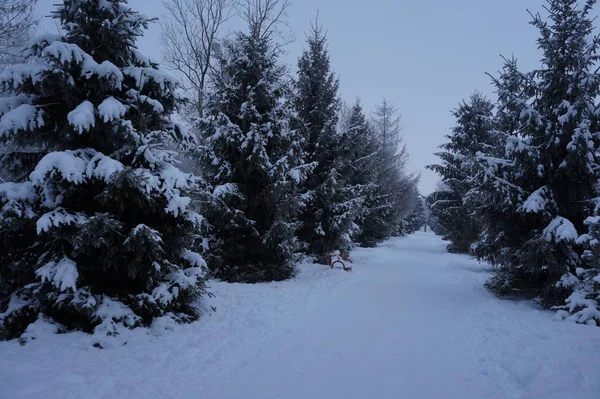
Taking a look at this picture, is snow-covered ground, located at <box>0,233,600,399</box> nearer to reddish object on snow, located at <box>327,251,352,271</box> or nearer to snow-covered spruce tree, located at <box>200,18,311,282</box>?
snow-covered spruce tree, located at <box>200,18,311,282</box>

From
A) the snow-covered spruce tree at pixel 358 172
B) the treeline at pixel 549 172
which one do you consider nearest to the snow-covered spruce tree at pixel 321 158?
the snow-covered spruce tree at pixel 358 172

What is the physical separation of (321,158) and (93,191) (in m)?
9.59

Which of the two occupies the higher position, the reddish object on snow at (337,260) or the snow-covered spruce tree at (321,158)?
the snow-covered spruce tree at (321,158)

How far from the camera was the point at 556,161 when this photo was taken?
25.0 feet

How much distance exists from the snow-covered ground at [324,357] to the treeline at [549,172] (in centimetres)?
99

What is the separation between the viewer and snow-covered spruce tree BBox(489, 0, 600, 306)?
6.79 metres

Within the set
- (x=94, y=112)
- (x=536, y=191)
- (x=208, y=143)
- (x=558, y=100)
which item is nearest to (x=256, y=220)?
(x=208, y=143)

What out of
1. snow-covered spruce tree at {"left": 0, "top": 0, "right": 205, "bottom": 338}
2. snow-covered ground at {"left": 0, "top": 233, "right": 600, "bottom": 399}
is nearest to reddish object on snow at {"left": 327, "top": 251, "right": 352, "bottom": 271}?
snow-covered ground at {"left": 0, "top": 233, "right": 600, "bottom": 399}

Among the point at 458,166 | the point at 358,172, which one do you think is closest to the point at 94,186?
the point at 358,172

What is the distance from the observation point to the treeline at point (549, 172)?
6.72 metres

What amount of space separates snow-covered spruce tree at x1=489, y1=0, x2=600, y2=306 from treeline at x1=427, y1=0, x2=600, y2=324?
0.02 meters

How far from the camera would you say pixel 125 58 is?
18.6 ft

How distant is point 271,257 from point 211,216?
233 centimetres

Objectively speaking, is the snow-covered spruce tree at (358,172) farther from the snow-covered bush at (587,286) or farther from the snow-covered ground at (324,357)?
the snow-covered bush at (587,286)
